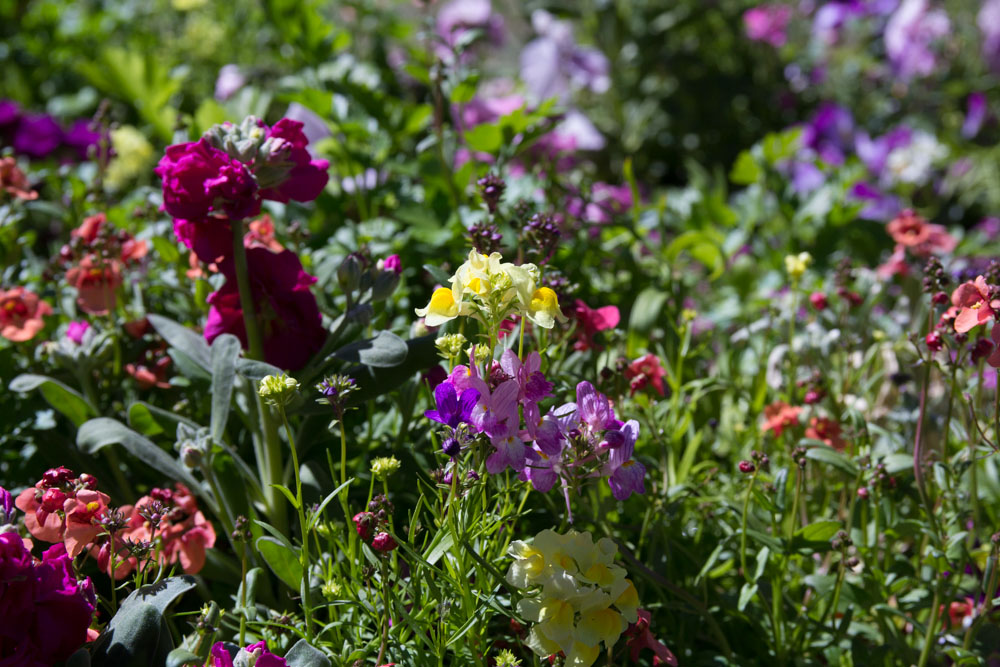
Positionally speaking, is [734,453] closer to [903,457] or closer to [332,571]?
[903,457]

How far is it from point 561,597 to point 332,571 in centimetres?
22

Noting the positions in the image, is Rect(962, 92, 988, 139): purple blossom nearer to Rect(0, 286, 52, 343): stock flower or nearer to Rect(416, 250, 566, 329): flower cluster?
Rect(416, 250, 566, 329): flower cluster

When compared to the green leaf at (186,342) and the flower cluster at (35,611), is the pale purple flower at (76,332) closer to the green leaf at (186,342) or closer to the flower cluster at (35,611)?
the green leaf at (186,342)

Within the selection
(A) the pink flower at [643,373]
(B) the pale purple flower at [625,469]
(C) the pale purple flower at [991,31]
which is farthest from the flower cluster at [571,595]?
(C) the pale purple flower at [991,31]

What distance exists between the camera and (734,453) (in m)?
1.31

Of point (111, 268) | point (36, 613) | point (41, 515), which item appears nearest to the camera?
point (36, 613)

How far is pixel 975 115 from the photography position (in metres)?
3.15

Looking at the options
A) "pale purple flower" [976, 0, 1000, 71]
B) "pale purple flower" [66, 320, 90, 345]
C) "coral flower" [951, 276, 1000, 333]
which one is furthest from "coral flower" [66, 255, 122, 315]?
"pale purple flower" [976, 0, 1000, 71]

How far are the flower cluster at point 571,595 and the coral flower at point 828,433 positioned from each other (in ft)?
1.65

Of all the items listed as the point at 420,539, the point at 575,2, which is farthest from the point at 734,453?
the point at 575,2

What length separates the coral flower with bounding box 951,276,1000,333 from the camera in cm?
84

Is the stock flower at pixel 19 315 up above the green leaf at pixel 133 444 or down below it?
above

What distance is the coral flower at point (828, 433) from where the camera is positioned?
3.87 feet

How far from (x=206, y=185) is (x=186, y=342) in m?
0.25
